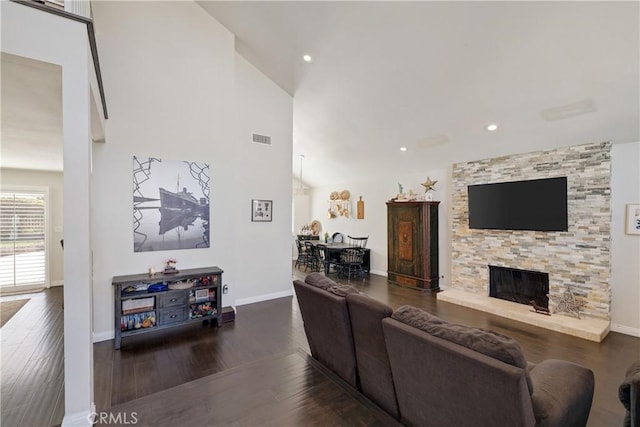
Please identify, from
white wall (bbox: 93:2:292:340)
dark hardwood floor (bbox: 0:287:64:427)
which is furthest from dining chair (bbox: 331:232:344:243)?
dark hardwood floor (bbox: 0:287:64:427)

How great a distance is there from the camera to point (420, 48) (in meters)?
3.57

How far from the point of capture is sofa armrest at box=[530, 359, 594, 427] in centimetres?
147

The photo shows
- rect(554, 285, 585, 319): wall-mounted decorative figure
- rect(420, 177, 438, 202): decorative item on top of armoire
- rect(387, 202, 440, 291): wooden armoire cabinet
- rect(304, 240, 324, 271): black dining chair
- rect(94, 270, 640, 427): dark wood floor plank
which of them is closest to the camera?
rect(94, 270, 640, 427): dark wood floor plank

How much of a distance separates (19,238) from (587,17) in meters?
9.47

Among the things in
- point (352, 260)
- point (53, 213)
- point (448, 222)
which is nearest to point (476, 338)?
point (448, 222)

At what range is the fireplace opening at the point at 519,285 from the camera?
15.4ft

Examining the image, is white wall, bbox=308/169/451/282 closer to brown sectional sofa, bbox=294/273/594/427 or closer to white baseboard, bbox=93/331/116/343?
brown sectional sofa, bbox=294/273/594/427

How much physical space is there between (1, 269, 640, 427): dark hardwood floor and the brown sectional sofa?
1.24ft

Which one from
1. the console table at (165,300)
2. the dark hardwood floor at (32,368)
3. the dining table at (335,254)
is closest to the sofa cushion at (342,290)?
Answer: the console table at (165,300)

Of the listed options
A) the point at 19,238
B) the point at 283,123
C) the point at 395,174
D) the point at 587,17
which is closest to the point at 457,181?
the point at 395,174

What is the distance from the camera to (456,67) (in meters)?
3.65

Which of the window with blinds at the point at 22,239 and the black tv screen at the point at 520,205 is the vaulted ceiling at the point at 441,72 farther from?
the window with blinds at the point at 22,239

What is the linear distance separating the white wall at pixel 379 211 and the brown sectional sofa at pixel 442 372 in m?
4.45

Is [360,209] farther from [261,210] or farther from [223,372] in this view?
[223,372]
